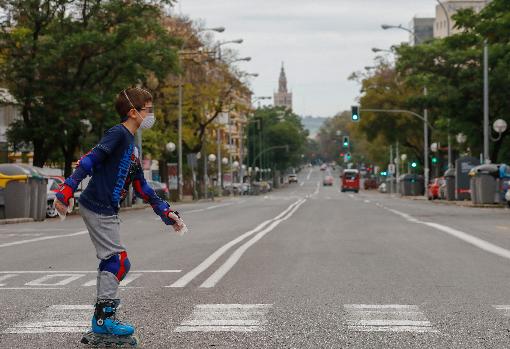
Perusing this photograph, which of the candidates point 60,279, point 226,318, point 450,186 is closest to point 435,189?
point 450,186

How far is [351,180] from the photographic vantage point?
119 metres

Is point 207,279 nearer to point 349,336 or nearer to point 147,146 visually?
point 349,336

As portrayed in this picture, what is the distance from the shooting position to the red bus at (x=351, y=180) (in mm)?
117475

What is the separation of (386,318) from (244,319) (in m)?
1.10

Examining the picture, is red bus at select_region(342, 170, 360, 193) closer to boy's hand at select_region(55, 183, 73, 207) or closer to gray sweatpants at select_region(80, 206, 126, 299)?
gray sweatpants at select_region(80, 206, 126, 299)

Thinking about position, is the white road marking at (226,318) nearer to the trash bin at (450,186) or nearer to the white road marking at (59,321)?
the white road marking at (59,321)

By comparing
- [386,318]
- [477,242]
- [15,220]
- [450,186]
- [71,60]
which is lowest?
[15,220]

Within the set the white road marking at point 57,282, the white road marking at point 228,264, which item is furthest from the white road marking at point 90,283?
the white road marking at point 228,264

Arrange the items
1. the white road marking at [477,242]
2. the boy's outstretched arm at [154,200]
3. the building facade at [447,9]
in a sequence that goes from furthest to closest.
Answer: the building facade at [447,9], the white road marking at [477,242], the boy's outstretched arm at [154,200]

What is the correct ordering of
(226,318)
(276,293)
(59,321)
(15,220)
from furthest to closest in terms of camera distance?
(15,220) → (276,293) → (226,318) → (59,321)

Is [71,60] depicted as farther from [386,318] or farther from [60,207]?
[60,207]

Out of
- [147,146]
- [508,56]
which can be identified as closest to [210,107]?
[147,146]

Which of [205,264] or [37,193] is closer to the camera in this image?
[205,264]

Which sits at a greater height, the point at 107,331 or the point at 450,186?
the point at 450,186
